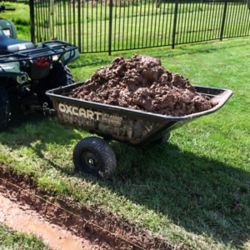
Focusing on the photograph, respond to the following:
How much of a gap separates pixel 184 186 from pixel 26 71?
2174 mm

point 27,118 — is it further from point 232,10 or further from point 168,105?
point 232,10

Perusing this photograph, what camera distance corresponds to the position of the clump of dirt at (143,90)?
4020 mm

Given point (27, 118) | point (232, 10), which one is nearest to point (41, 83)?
point (27, 118)

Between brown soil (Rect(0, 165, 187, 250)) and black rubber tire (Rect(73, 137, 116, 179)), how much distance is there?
460 millimetres

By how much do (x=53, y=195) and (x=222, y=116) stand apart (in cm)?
292

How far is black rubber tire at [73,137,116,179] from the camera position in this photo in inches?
165

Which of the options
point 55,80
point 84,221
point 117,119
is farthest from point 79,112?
point 55,80

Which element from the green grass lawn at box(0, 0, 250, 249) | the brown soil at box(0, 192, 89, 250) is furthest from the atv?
→ the brown soil at box(0, 192, 89, 250)

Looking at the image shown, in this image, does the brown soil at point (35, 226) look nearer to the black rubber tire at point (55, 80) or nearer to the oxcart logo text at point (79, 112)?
the oxcart logo text at point (79, 112)

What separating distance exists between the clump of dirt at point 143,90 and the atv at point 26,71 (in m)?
0.76

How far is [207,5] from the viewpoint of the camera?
562 inches

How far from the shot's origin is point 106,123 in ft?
13.3

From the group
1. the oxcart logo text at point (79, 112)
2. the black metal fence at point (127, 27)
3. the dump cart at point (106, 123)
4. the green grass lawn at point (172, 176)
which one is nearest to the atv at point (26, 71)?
the green grass lawn at point (172, 176)

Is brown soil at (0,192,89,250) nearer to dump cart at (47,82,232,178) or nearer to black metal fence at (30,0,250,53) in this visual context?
dump cart at (47,82,232,178)
